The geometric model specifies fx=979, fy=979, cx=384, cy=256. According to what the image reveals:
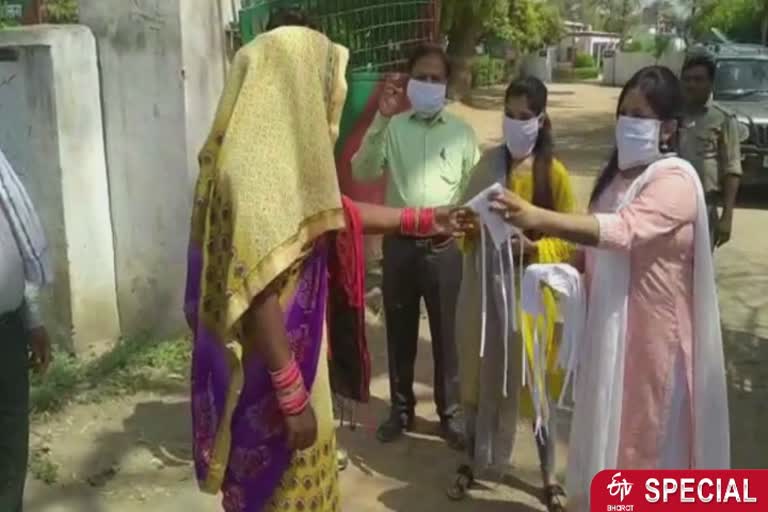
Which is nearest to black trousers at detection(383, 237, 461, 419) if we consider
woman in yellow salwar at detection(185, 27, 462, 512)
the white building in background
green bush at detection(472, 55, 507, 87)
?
woman in yellow salwar at detection(185, 27, 462, 512)

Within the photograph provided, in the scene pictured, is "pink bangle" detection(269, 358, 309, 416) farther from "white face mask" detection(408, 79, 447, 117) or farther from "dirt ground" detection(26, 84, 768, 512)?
"white face mask" detection(408, 79, 447, 117)

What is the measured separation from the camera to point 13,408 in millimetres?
2998

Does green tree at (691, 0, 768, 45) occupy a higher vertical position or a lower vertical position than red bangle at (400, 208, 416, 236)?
higher

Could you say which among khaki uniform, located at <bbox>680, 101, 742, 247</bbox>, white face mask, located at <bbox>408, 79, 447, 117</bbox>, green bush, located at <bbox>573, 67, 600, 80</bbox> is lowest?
green bush, located at <bbox>573, 67, 600, 80</bbox>

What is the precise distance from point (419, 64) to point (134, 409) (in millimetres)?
2278

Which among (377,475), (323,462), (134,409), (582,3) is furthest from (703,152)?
(582,3)

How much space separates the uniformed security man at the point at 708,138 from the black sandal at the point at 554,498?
2236 millimetres

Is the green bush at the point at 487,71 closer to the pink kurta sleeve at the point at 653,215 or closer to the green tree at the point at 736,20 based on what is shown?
the green tree at the point at 736,20

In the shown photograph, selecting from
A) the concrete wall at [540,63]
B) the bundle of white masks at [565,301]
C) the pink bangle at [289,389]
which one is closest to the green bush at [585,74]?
the concrete wall at [540,63]

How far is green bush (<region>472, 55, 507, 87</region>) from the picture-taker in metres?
33.8

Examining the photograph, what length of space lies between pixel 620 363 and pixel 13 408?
1911 mm

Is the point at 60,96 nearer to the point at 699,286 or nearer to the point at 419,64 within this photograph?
the point at 419,64

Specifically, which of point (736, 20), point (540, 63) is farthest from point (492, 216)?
point (540, 63)

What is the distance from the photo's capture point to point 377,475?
4.39 m
